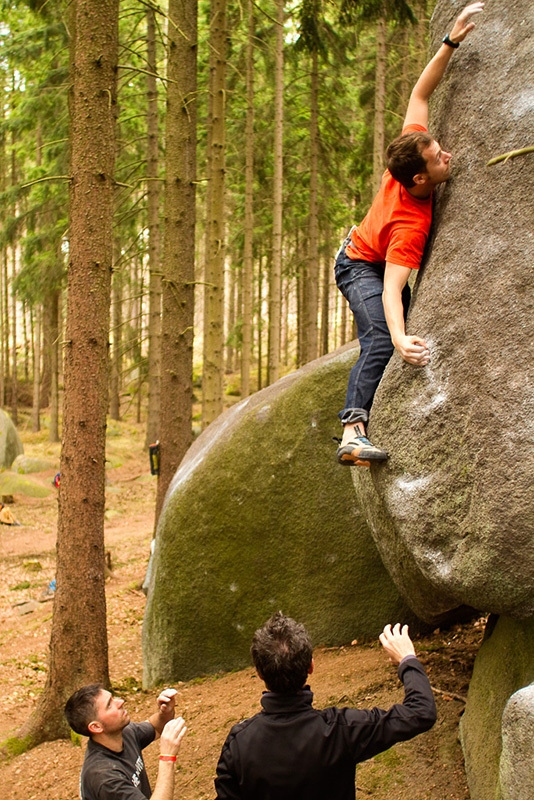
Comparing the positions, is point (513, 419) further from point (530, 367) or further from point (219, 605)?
point (219, 605)

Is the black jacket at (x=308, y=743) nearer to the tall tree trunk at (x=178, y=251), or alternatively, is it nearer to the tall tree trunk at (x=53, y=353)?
the tall tree trunk at (x=178, y=251)

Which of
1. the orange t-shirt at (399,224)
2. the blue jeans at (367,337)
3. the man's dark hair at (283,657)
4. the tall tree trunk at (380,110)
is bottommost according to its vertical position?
the man's dark hair at (283,657)

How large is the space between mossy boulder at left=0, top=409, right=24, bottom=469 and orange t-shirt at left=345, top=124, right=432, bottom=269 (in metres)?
20.7

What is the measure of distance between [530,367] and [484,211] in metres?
0.94

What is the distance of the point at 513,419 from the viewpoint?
3350 millimetres

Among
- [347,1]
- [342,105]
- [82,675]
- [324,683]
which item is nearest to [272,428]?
[324,683]

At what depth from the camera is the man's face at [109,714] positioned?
360cm

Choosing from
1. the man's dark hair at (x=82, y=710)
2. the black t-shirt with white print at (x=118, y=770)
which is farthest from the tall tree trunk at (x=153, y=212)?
the man's dark hair at (x=82, y=710)

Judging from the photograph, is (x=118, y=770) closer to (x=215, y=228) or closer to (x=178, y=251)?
(x=178, y=251)

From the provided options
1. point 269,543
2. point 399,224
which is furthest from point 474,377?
point 269,543

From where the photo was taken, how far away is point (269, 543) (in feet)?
22.0

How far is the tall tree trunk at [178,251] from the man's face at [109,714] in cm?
640

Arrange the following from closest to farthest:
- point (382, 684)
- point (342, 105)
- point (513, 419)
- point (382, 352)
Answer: point (513, 419) → point (382, 352) → point (382, 684) → point (342, 105)

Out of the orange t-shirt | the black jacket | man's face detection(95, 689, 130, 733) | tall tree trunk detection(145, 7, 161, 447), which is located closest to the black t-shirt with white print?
man's face detection(95, 689, 130, 733)
